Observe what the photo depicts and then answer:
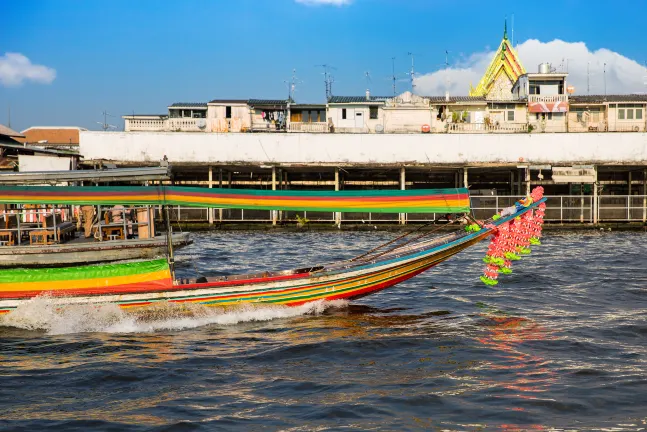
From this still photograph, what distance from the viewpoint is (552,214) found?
34.7 metres

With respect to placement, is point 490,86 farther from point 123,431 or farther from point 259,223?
Answer: point 123,431

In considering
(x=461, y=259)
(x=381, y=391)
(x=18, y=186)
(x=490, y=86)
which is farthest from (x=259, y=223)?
(x=490, y=86)

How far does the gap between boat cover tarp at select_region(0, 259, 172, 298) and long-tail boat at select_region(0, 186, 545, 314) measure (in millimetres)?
17

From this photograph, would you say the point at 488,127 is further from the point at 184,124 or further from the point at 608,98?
the point at 184,124

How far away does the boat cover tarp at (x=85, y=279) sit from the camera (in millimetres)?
11891

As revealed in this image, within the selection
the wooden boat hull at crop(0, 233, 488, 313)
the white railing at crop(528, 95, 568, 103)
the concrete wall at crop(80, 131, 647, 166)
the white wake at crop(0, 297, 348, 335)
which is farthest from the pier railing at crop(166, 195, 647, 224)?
the white wake at crop(0, 297, 348, 335)

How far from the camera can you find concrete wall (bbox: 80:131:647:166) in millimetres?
38125

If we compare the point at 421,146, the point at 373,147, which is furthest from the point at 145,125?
the point at 421,146

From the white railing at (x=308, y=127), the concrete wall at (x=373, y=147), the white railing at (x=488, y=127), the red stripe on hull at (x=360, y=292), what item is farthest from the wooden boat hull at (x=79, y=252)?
the white railing at (x=488, y=127)

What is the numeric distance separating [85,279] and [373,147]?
27.9m

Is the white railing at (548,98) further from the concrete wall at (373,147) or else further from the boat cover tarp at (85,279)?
the boat cover tarp at (85,279)

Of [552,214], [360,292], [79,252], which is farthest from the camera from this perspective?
[552,214]

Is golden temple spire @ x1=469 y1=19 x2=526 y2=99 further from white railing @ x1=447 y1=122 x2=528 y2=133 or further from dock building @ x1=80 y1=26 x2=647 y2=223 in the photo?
white railing @ x1=447 y1=122 x2=528 y2=133

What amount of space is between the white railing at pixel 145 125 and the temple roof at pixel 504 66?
32.6 metres
